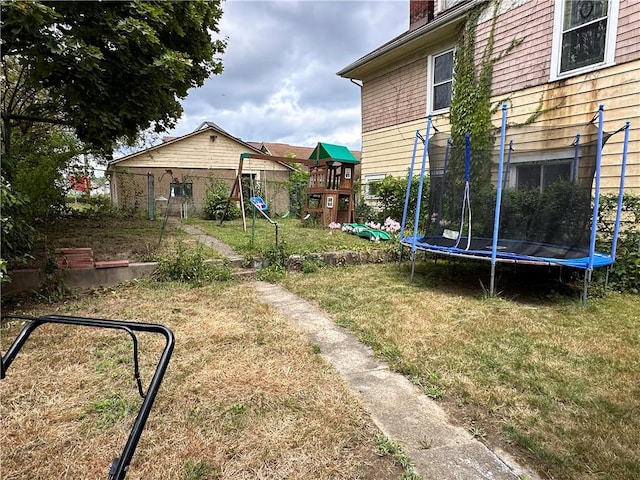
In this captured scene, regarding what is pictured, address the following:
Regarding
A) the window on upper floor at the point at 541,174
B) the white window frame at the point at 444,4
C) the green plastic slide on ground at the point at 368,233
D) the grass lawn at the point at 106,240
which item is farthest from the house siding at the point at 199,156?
the window on upper floor at the point at 541,174

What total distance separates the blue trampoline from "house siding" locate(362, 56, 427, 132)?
3628 mm

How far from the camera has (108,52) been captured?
4812mm

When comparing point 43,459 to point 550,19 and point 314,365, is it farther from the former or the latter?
point 550,19

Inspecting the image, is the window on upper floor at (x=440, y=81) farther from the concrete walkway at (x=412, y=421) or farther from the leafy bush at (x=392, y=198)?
the concrete walkway at (x=412, y=421)

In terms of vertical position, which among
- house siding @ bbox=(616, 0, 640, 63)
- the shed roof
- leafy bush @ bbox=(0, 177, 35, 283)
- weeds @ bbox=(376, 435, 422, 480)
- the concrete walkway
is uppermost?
house siding @ bbox=(616, 0, 640, 63)

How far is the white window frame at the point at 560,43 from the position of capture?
588cm

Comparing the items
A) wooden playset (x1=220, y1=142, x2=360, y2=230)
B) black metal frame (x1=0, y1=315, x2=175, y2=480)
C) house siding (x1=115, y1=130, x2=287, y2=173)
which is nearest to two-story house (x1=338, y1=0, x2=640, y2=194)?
wooden playset (x1=220, y1=142, x2=360, y2=230)

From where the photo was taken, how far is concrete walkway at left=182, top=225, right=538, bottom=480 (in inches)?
70.8

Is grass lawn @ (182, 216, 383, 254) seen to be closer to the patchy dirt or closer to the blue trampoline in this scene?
the patchy dirt

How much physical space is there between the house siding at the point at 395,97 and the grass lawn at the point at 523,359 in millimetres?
5916

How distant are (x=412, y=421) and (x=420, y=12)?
11520 millimetres

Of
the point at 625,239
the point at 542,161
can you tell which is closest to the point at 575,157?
the point at 542,161

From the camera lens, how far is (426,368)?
2.83m

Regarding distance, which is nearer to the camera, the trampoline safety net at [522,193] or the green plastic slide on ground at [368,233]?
the trampoline safety net at [522,193]
